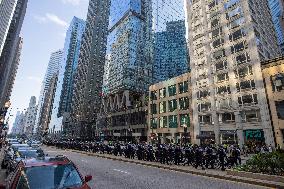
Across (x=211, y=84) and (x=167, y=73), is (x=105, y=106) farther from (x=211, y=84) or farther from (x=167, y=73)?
(x=211, y=84)

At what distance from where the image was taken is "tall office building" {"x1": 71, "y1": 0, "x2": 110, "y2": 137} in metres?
137

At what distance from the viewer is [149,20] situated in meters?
112

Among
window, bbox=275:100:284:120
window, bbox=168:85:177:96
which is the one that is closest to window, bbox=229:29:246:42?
window, bbox=275:100:284:120

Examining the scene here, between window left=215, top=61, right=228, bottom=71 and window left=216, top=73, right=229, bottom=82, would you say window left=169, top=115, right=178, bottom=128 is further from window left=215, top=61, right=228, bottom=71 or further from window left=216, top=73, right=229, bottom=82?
window left=215, top=61, right=228, bottom=71

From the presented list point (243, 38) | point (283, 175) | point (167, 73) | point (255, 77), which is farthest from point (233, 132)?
point (167, 73)

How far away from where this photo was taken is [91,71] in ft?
493

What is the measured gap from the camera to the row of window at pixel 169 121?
54.3m

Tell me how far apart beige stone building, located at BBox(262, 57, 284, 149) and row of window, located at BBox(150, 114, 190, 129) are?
63.2ft

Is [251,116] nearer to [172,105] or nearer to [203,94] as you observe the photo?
[203,94]

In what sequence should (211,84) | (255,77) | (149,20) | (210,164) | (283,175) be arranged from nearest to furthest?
(283,175)
(210,164)
(255,77)
(211,84)
(149,20)

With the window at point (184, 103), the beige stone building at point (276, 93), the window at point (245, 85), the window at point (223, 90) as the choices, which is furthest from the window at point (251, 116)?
the window at point (184, 103)

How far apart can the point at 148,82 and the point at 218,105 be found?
61.8 m

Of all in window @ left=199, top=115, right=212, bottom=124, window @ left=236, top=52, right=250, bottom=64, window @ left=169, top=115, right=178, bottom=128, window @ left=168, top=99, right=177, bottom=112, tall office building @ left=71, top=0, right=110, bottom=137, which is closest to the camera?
window @ left=236, top=52, right=250, bottom=64

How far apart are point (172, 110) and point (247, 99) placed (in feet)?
66.0
